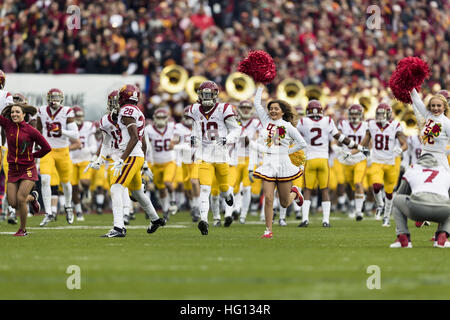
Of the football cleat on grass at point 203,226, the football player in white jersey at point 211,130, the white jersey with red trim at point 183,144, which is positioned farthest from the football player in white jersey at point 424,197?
the white jersey with red trim at point 183,144

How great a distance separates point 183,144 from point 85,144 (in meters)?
2.48

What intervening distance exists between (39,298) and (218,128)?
7302 mm

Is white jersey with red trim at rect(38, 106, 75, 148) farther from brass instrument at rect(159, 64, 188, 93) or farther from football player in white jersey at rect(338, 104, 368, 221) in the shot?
brass instrument at rect(159, 64, 188, 93)

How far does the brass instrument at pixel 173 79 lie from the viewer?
873 inches

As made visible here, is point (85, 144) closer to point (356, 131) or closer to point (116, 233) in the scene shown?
point (356, 131)

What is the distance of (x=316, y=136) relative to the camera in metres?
16.8

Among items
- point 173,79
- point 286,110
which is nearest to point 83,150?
point 173,79

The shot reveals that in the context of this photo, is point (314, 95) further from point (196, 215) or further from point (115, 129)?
point (115, 129)

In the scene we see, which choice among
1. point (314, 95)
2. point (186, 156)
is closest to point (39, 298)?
point (186, 156)

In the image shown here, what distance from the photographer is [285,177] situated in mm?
12734

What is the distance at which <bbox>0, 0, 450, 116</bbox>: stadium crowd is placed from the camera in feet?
75.2

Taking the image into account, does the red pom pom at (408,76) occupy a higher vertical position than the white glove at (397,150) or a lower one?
higher

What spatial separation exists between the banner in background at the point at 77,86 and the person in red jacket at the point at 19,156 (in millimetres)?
8735

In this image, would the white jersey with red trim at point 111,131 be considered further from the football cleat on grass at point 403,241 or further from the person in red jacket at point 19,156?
the football cleat on grass at point 403,241
